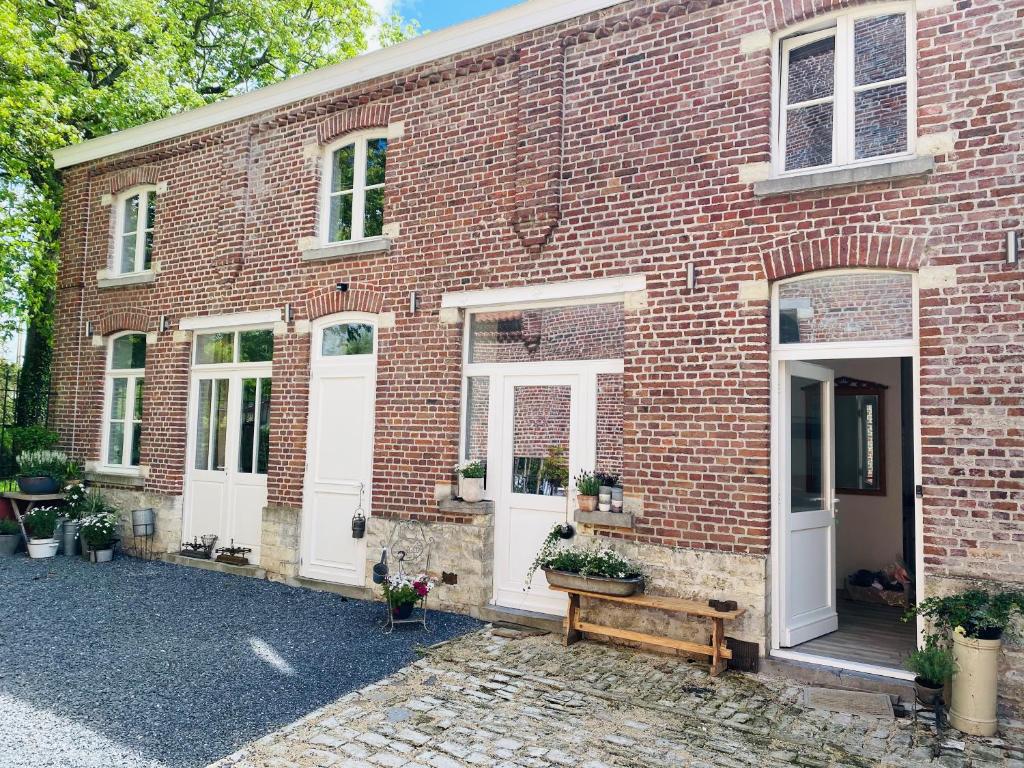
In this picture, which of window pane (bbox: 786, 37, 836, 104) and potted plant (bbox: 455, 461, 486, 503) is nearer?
window pane (bbox: 786, 37, 836, 104)

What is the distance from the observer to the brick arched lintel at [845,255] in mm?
5336

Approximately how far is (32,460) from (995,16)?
12023mm

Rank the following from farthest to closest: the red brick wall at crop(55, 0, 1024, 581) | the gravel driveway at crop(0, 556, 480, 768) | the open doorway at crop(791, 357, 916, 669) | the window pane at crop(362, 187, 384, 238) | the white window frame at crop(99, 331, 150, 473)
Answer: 1. the white window frame at crop(99, 331, 150, 473)
2. the window pane at crop(362, 187, 384, 238)
3. the open doorway at crop(791, 357, 916, 669)
4. the red brick wall at crop(55, 0, 1024, 581)
5. the gravel driveway at crop(0, 556, 480, 768)

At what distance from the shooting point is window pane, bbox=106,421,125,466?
34.8 ft

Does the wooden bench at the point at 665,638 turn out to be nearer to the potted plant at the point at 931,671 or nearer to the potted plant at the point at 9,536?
the potted plant at the point at 931,671

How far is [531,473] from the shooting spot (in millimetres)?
7098

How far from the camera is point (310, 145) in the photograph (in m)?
8.82

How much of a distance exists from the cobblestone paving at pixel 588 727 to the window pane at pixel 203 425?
17.5 ft

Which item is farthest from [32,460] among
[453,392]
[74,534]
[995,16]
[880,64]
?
[995,16]

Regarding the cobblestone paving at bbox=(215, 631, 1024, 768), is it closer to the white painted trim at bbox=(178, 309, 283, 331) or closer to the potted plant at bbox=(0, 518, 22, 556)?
the white painted trim at bbox=(178, 309, 283, 331)

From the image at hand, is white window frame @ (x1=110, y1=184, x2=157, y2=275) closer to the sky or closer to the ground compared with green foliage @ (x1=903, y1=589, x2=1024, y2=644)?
closer to the sky

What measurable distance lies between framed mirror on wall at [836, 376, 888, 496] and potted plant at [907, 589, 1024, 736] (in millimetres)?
3777

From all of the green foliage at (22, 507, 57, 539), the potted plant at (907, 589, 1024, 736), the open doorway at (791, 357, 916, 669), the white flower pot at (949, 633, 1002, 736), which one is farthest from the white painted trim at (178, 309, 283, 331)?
the white flower pot at (949, 633, 1002, 736)

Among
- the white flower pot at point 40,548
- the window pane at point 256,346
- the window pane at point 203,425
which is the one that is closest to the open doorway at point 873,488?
the window pane at point 256,346
